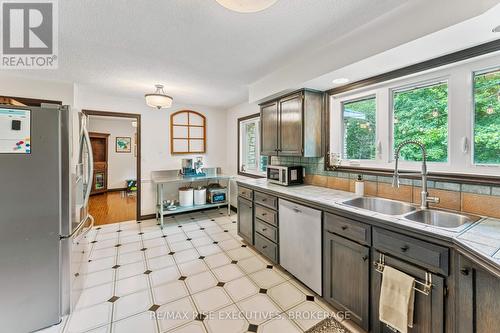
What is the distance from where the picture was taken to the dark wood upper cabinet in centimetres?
256

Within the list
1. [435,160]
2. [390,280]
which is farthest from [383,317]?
[435,160]

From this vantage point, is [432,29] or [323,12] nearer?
[432,29]

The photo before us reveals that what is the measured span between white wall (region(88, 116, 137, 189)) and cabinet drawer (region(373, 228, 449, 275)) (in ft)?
25.6

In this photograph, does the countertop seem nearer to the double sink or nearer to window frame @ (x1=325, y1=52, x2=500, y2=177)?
the double sink

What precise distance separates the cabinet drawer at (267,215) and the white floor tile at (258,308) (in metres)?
0.78

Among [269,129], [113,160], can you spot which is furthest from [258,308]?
[113,160]

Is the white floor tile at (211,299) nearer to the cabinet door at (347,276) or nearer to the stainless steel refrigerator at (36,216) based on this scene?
the cabinet door at (347,276)

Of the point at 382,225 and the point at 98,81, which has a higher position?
the point at 98,81

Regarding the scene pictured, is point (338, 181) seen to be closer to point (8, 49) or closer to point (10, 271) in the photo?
point (10, 271)

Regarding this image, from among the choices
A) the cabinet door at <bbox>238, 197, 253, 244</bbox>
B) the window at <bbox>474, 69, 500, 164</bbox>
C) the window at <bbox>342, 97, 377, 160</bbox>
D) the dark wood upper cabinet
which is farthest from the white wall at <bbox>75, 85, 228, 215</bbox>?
the window at <bbox>474, 69, 500, 164</bbox>

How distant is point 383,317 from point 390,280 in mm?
251

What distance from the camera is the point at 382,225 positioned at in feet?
4.78

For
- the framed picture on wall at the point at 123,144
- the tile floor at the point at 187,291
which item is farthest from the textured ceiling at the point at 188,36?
the framed picture on wall at the point at 123,144

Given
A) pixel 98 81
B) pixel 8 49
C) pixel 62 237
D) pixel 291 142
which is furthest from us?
pixel 98 81
